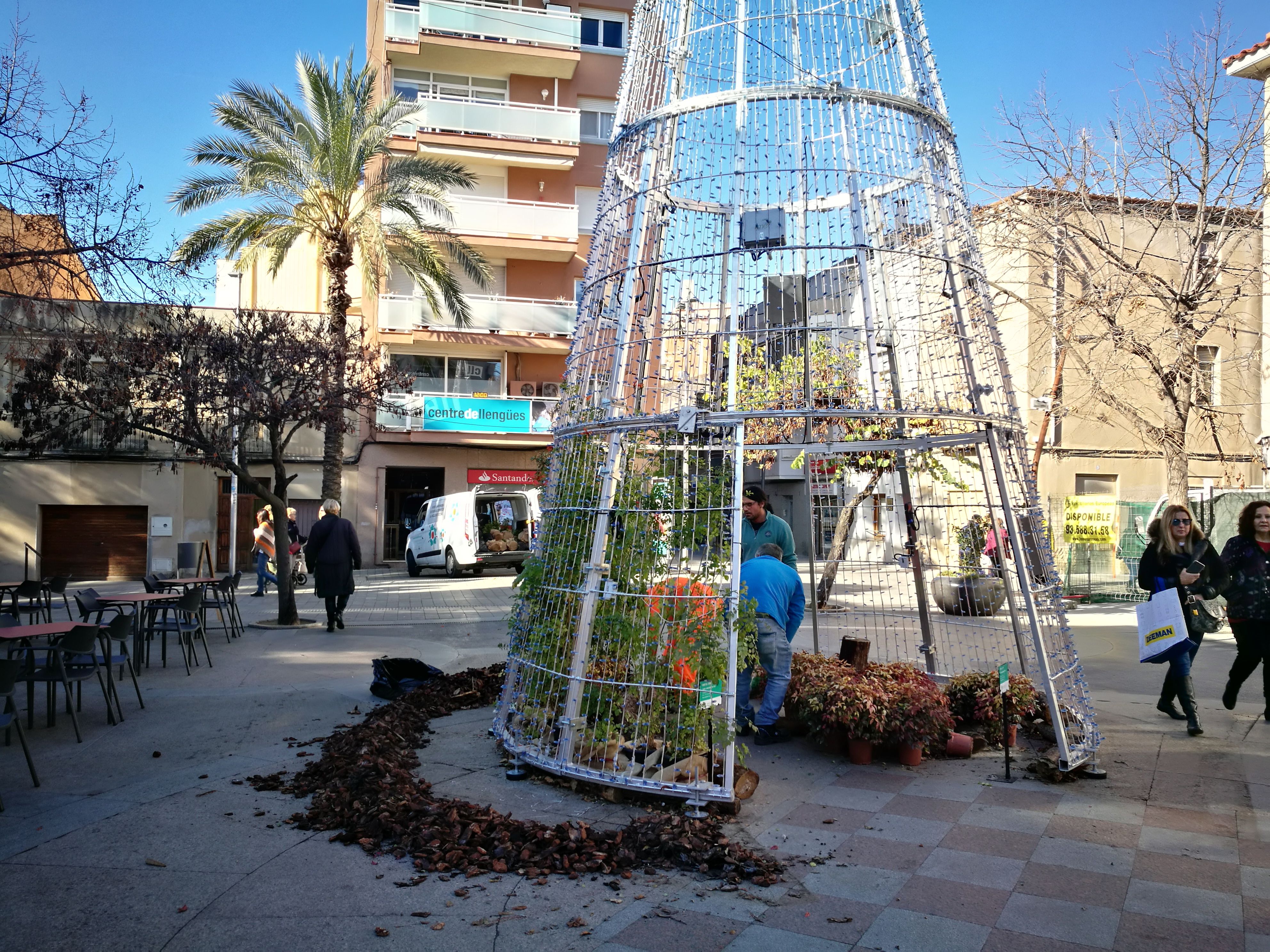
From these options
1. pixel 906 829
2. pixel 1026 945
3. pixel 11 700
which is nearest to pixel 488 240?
pixel 11 700

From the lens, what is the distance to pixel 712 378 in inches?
248

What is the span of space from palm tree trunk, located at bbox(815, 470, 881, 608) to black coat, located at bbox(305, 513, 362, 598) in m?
6.32

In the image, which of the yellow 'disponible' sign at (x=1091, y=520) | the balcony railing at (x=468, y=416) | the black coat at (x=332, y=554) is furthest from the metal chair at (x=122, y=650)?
the balcony railing at (x=468, y=416)

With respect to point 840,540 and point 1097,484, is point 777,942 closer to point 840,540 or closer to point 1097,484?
point 840,540

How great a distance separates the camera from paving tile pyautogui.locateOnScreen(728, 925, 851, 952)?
11.9ft

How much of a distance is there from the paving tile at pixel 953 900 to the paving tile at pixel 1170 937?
469 mm

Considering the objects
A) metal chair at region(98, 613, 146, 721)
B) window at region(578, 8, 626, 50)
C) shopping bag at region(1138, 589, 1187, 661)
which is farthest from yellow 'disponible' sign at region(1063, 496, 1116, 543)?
window at region(578, 8, 626, 50)

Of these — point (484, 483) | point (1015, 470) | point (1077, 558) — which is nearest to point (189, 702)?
point (1015, 470)

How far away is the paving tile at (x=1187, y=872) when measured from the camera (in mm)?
4223

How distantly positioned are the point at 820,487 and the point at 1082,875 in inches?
236

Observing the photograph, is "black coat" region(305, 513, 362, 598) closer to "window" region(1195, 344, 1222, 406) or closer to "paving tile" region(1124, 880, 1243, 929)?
"paving tile" region(1124, 880, 1243, 929)

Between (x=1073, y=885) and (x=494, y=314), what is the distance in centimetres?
2599

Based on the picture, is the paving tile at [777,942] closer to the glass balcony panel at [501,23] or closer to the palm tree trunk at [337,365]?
the palm tree trunk at [337,365]

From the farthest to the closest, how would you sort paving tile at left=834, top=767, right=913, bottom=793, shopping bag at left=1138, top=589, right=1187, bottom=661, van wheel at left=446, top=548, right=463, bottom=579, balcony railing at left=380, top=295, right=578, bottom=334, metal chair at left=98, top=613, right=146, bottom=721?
balcony railing at left=380, top=295, right=578, bottom=334
van wheel at left=446, top=548, right=463, bottom=579
metal chair at left=98, top=613, right=146, bottom=721
shopping bag at left=1138, top=589, right=1187, bottom=661
paving tile at left=834, top=767, right=913, bottom=793
